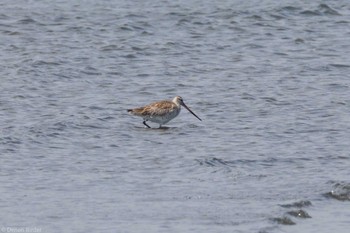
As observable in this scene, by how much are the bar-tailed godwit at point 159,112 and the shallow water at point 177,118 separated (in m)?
0.27

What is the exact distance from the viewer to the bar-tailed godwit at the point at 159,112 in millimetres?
15508

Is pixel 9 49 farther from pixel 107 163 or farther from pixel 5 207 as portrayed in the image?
pixel 5 207

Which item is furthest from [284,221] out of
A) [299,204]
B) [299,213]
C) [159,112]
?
[159,112]

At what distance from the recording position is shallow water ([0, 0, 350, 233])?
10.4 meters

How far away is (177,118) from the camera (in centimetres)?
1672

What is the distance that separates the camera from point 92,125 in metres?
14.9

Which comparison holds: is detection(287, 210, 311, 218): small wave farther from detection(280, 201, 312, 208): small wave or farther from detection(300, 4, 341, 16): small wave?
detection(300, 4, 341, 16): small wave

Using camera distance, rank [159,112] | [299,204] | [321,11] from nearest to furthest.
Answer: [299,204] < [159,112] < [321,11]

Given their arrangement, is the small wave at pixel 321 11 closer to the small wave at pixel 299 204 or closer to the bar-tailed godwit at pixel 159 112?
the bar-tailed godwit at pixel 159 112

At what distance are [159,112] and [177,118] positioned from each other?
120 cm

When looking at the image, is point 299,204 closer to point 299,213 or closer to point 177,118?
point 299,213

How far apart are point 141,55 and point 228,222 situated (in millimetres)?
10664

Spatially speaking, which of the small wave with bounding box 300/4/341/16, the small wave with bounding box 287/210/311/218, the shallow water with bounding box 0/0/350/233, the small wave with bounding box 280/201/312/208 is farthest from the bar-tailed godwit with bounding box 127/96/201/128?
the small wave with bounding box 300/4/341/16

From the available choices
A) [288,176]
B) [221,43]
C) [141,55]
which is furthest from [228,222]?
[221,43]
